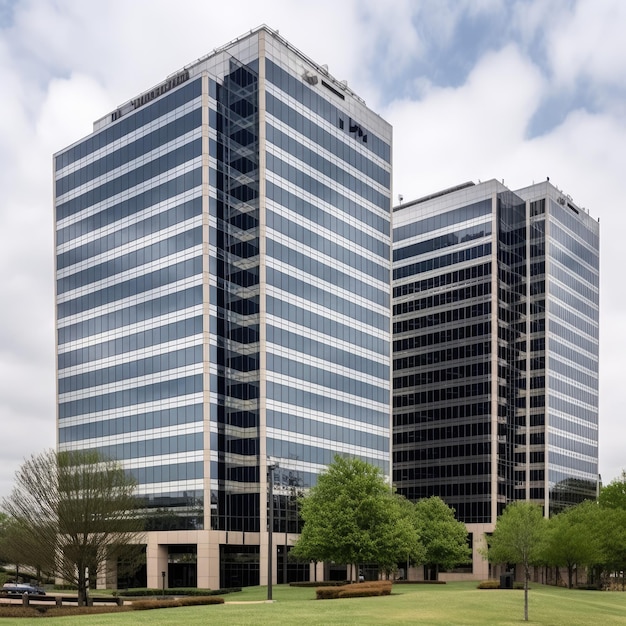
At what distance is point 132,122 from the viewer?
94.8 metres

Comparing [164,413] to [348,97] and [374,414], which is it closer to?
[374,414]

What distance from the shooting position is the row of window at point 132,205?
86.7 meters

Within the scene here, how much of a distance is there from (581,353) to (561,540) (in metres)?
63.0

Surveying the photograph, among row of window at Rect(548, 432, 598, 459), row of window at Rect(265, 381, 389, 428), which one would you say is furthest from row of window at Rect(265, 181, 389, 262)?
row of window at Rect(548, 432, 598, 459)

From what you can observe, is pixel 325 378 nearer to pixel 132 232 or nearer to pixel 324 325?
pixel 324 325

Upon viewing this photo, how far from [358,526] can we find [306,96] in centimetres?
5175

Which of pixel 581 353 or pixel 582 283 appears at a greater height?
pixel 582 283

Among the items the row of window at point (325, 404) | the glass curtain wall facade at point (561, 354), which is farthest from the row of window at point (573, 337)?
the row of window at point (325, 404)

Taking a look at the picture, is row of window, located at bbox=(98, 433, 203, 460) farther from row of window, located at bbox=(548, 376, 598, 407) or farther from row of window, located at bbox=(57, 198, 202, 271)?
row of window, located at bbox=(548, 376, 598, 407)

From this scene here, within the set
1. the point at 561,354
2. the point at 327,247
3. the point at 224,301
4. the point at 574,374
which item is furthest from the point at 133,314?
the point at 574,374

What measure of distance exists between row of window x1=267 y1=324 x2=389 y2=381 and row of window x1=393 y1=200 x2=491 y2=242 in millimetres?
37080

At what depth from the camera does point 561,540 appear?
8225cm

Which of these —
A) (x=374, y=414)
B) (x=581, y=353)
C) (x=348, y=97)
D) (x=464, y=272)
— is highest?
(x=348, y=97)

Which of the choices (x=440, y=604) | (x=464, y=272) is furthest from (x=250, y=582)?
(x=464, y=272)
